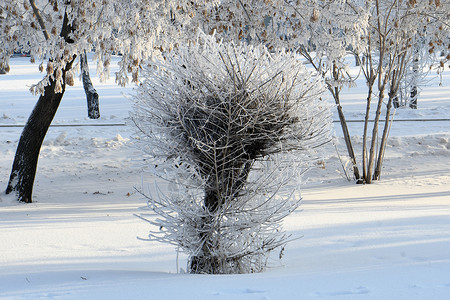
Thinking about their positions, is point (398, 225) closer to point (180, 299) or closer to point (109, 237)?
point (109, 237)

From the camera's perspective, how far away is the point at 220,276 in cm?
444

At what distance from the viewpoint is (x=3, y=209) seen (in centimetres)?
952

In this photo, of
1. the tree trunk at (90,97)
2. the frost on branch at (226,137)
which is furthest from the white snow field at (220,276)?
the tree trunk at (90,97)

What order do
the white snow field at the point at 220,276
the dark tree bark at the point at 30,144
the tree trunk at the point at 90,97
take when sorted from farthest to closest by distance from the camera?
the tree trunk at the point at 90,97 → the dark tree bark at the point at 30,144 → the white snow field at the point at 220,276

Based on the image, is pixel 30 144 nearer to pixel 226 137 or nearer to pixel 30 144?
pixel 30 144

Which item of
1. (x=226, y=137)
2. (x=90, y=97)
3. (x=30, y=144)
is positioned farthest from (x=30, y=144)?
(x=90, y=97)

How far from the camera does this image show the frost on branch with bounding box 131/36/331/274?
4648mm

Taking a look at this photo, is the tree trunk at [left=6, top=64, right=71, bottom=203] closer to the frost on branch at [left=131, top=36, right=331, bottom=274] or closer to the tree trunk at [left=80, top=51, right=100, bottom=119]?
the frost on branch at [left=131, top=36, right=331, bottom=274]

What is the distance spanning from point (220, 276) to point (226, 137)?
1002 millimetres

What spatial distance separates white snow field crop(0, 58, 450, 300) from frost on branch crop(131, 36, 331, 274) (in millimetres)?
289

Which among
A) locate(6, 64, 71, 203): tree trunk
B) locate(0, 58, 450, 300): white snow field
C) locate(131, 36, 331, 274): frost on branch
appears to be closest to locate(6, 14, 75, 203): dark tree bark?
locate(6, 64, 71, 203): tree trunk

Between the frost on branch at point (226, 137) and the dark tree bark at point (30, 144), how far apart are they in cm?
569

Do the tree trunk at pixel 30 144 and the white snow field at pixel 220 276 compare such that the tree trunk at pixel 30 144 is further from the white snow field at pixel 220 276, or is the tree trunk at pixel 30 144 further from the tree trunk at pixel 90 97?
the tree trunk at pixel 90 97

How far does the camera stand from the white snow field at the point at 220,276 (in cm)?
393
